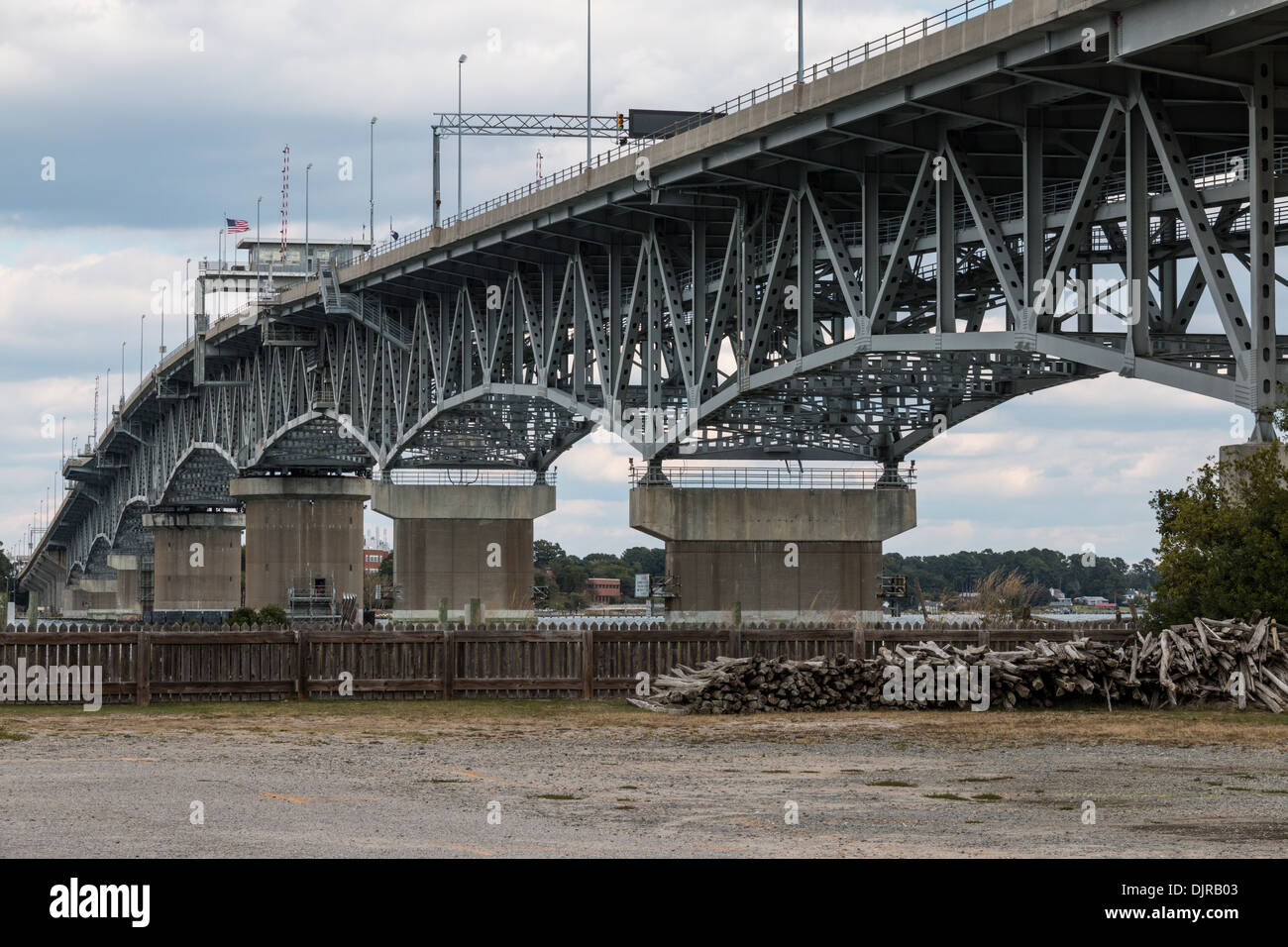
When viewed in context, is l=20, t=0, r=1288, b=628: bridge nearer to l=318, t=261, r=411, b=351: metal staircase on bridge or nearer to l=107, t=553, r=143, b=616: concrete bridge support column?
l=318, t=261, r=411, b=351: metal staircase on bridge

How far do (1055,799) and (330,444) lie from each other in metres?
76.1

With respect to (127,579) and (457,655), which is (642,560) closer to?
(127,579)

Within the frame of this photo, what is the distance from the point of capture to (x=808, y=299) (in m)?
38.2

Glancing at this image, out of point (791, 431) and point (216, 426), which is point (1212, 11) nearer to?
point (791, 431)

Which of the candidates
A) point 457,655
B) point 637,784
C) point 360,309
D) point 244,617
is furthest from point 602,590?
point 637,784

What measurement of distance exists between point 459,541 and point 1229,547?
4776cm

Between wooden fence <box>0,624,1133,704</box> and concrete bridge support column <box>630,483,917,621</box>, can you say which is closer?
wooden fence <box>0,624,1133,704</box>

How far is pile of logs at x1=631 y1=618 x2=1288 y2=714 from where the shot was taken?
79.8 feet

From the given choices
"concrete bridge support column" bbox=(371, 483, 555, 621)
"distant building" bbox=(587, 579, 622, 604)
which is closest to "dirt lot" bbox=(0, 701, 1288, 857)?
"concrete bridge support column" bbox=(371, 483, 555, 621)

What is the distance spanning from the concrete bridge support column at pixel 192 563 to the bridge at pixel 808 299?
36278 mm

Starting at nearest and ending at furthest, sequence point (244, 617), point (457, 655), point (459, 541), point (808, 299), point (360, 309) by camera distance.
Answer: point (457, 655)
point (808, 299)
point (360, 309)
point (244, 617)
point (459, 541)

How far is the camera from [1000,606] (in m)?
49.2

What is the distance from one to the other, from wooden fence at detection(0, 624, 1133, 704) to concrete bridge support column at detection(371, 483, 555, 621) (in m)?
42.4
